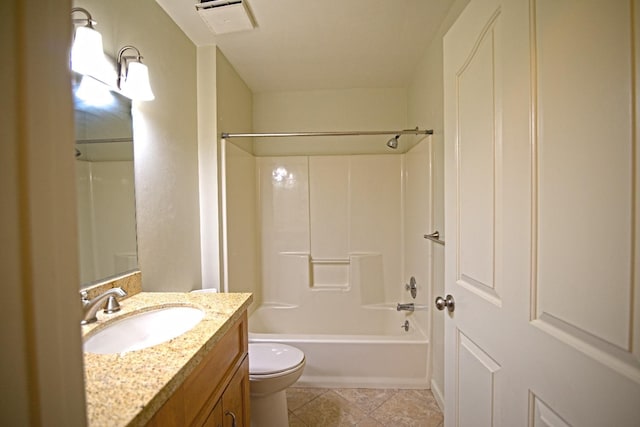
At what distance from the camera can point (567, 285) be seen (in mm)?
570

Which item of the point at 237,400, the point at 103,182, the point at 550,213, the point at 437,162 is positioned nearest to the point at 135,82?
the point at 103,182

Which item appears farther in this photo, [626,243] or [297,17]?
[297,17]

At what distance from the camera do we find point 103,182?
1.10 m

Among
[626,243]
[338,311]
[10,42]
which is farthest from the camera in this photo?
[338,311]

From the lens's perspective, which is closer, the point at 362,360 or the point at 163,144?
the point at 163,144

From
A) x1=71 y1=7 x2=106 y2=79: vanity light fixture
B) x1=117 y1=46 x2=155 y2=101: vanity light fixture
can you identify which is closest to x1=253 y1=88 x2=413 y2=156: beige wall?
x1=117 y1=46 x2=155 y2=101: vanity light fixture

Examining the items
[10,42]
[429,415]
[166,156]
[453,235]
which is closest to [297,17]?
[166,156]

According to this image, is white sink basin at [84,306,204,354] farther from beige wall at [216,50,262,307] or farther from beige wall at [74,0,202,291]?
beige wall at [216,50,262,307]

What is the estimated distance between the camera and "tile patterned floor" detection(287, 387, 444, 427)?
1.67m

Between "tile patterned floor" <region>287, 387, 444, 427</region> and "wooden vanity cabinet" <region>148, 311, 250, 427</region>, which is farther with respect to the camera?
"tile patterned floor" <region>287, 387, 444, 427</region>

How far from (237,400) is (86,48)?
4.46 feet

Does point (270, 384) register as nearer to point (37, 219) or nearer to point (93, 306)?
point (93, 306)

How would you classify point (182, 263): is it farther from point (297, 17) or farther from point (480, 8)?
point (480, 8)

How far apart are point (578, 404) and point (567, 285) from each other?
22cm
